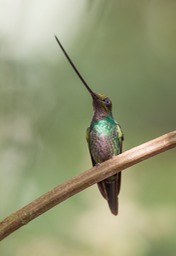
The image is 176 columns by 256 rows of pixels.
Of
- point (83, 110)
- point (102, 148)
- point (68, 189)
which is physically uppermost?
point (83, 110)

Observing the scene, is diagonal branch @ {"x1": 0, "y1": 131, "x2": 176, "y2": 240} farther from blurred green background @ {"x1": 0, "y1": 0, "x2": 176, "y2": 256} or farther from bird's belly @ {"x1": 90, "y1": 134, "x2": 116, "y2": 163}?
blurred green background @ {"x1": 0, "y1": 0, "x2": 176, "y2": 256}

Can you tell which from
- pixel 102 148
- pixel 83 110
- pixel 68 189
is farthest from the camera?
pixel 83 110

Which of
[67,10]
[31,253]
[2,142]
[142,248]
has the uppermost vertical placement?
[67,10]

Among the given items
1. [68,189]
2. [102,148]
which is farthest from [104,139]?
[68,189]

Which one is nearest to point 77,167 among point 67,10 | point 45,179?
point 45,179

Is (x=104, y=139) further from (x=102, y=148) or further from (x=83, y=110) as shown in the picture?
(x=83, y=110)

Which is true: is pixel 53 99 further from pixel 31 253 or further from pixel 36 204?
pixel 36 204

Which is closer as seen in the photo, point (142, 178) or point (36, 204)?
point (36, 204)
